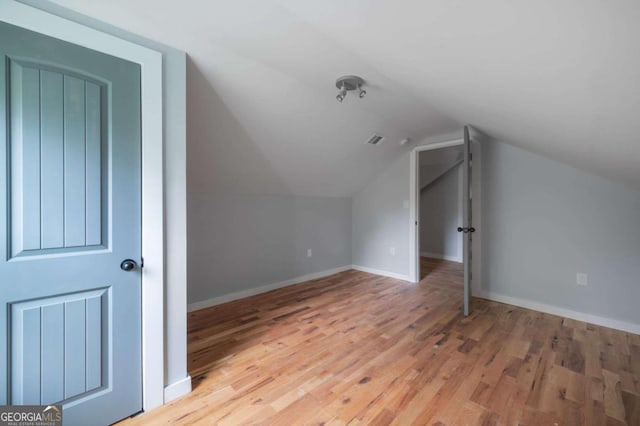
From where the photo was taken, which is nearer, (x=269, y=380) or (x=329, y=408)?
(x=329, y=408)

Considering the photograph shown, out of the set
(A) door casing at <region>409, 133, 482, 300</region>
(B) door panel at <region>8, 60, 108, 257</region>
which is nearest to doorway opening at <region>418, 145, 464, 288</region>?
(A) door casing at <region>409, 133, 482, 300</region>

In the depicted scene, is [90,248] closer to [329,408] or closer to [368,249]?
[329,408]

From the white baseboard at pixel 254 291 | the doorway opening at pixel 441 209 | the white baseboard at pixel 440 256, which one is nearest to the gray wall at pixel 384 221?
the white baseboard at pixel 254 291

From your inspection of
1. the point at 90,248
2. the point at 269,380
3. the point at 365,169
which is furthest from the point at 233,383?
the point at 365,169

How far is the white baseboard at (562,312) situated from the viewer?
242 cm

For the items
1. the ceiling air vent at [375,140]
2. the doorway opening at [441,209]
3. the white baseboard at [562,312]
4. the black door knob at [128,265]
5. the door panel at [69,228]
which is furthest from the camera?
the doorway opening at [441,209]

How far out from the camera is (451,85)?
1718 millimetres

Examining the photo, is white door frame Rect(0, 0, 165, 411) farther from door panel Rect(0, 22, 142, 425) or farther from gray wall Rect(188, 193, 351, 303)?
gray wall Rect(188, 193, 351, 303)

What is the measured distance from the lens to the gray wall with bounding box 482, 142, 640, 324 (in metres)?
2.46

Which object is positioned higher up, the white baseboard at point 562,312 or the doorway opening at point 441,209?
the doorway opening at point 441,209

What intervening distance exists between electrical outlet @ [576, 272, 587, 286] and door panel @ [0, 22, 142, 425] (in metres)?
3.87

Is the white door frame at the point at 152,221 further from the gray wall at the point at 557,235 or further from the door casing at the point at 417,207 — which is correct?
the gray wall at the point at 557,235

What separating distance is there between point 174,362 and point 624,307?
3.84m

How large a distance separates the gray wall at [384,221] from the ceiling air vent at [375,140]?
77 cm
